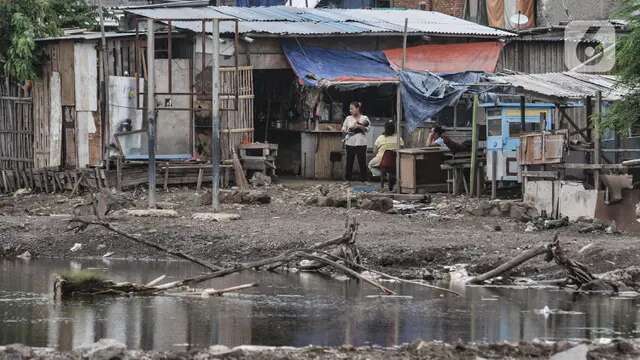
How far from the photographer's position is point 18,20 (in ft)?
90.6

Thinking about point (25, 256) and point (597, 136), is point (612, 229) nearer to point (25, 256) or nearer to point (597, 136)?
point (597, 136)

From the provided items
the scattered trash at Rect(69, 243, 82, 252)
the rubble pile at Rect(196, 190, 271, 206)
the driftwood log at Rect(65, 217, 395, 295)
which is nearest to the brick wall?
the rubble pile at Rect(196, 190, 271, 206)

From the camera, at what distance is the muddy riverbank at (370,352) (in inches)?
464

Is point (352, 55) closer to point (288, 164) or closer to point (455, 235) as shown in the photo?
point (288, 164)

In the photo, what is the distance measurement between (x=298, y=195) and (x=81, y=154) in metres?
4.55

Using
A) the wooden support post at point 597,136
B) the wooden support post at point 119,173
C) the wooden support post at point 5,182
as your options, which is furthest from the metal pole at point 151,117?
the wooden support post at point 597,136

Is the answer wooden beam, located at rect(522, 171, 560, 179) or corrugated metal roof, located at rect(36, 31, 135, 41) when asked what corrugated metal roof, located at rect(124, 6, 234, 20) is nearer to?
corrugated metal roof, located at rect(36, 31, 135, 41)

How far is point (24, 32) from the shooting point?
90.2 feet

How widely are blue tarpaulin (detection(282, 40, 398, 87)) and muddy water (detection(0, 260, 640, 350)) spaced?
11.3 m

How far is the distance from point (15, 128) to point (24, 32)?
8.31ft

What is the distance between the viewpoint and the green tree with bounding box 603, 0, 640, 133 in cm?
2031

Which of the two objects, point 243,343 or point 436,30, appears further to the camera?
point 436,30

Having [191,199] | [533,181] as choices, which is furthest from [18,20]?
[533,181]

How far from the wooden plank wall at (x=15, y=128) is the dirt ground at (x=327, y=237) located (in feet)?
14.9
